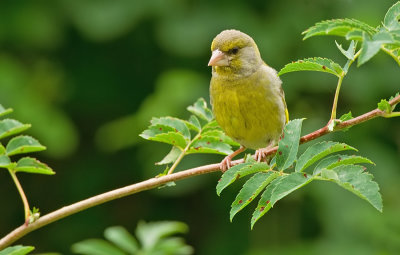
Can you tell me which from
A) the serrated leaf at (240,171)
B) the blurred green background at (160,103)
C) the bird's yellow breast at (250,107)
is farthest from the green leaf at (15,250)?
the blurred green background at (160,103)

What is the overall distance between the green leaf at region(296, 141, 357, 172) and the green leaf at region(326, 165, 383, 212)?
0.43 ft

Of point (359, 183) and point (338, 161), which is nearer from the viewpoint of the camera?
point (359, 183)

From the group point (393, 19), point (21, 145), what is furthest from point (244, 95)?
point (393, 19)

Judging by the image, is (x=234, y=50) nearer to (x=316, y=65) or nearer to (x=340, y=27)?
(x=316, y=65)

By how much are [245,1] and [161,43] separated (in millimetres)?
808

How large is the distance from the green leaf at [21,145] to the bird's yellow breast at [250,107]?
116cm

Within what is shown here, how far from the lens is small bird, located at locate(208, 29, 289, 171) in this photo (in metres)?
3.23

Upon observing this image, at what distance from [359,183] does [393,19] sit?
1.53ft

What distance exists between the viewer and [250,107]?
10.6 ft

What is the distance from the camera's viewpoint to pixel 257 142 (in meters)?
3.35

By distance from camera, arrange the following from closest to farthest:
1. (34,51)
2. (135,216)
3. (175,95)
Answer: (175,95) → (34,51) → (135,216)

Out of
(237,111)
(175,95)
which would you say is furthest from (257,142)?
(175,95)

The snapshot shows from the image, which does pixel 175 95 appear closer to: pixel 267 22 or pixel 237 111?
pixel 267 22

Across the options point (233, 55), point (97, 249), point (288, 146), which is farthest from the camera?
point (233, 55)
